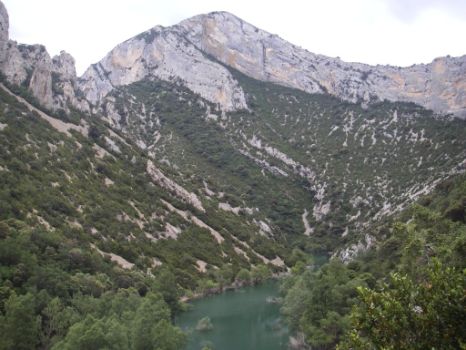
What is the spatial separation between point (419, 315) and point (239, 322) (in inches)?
2212

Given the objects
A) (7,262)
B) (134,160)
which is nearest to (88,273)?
(7,262)

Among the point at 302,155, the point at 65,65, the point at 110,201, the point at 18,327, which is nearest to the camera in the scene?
the point at 18,327

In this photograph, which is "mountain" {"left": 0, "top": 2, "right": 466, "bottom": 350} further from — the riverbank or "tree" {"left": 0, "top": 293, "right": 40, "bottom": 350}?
the riverbank

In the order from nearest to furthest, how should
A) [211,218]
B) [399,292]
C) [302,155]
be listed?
[399,292] → [211,218] → [302,155]

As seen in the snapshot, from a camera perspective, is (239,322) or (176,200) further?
(176,200)

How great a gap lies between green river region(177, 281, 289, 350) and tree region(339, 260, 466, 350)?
1656 inches

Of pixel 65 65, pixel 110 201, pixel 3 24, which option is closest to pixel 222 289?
pixel 110 201

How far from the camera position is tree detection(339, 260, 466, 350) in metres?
14.9

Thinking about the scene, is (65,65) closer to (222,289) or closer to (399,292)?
(222,289)

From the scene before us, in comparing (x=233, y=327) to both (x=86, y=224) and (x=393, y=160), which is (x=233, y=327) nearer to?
(x=86, y=224)

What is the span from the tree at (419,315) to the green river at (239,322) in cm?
4206

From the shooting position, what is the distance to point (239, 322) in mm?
69188

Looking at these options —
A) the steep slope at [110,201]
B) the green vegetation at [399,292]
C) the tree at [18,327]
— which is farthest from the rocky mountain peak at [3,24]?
the tree at [18,327]

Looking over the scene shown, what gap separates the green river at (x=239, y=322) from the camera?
5753 cm
